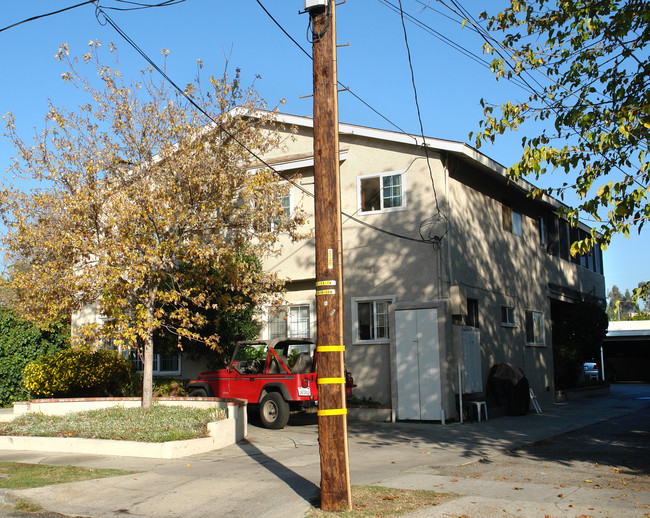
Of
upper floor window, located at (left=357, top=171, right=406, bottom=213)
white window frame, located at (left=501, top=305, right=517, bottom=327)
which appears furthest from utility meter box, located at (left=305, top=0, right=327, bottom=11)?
white window frame, located at (left=501, top=305, right=517, bottom=327)

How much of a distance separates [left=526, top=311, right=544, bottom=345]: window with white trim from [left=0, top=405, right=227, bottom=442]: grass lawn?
11779 mm

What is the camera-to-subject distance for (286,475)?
929cm

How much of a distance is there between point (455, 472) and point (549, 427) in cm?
644

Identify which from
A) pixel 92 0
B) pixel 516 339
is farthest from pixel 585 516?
pixel 516 339

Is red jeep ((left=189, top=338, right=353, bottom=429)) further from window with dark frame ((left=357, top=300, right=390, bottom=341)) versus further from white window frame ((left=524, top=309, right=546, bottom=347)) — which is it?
white window frame ((left=524, top=309, right=546, bottom=347))

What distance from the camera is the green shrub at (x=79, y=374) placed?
60.2 ft

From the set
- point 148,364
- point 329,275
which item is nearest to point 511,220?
point 148,364

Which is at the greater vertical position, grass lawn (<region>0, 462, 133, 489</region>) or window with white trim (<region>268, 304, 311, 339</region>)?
window with white trim (<region>268, 304, 311, 339</region>)

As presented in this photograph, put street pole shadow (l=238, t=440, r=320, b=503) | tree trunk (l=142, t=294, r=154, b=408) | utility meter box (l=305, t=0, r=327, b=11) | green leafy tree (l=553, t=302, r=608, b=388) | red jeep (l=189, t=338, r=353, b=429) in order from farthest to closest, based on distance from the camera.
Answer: green leafy tree (l=553, t=302, r=608, b=388), red jeep (l=189, t=338, r=353, b=429), tree trunk (l=142, t=294, r=154, b=408), street pole shadow (l=238, t=440, r=320, b=503), utility meter box (l=305, t=0, r=327, b=11)

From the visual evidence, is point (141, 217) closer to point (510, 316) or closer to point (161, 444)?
point (161, 444)

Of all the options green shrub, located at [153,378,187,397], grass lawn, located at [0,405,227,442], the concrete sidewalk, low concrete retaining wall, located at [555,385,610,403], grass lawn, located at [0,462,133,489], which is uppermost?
green shrub, located at [153,378,187,397]

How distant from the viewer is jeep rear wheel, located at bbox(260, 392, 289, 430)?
14.5m

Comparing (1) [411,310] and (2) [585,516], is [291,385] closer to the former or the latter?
(1) [411,310]

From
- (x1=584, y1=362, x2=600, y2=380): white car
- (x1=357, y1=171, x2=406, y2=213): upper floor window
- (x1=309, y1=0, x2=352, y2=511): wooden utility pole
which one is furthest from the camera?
(x1=584, y1=362, x2=600, y2=380): white car
